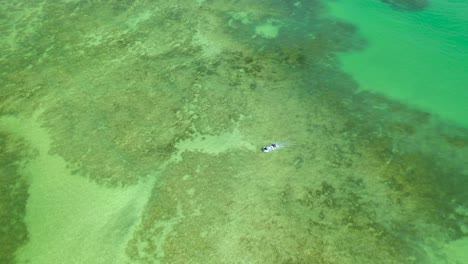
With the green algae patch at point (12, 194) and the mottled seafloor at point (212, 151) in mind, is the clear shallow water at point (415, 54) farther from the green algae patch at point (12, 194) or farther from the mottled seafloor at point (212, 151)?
the green algae patch at point (12, 194)

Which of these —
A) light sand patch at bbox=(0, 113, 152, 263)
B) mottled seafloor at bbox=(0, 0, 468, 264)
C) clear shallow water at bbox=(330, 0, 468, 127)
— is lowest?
light sand patch at bbox=(0, 113, 152, 263)

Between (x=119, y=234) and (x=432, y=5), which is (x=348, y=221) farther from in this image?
(x=432, y=5)

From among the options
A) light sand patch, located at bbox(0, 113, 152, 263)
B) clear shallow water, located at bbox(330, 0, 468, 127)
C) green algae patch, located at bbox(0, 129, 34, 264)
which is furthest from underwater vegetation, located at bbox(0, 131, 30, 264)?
clear shallow water, located at bbox(330, 0, 468, 127)

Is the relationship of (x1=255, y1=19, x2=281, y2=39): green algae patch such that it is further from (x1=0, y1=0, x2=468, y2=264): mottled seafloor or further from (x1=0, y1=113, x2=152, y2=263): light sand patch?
(x1=0, y1=113, x2=152, y2=263): light sand patch

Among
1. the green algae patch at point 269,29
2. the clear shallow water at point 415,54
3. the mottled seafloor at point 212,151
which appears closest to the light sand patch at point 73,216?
the mottled seafloor at point 212,151

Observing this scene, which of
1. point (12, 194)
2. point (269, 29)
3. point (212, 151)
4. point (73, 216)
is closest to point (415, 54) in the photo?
point (269, 29)

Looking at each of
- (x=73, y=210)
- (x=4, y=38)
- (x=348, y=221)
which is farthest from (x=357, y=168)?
(x=4, y=38)
